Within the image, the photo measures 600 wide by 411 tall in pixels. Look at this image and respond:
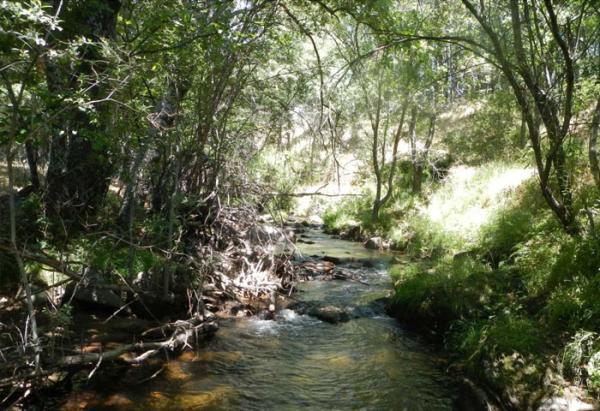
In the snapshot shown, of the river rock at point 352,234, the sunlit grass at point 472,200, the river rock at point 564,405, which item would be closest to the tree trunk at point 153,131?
the river rock at point 564,405

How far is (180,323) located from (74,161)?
372cm

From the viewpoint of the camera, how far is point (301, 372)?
5.89 meters

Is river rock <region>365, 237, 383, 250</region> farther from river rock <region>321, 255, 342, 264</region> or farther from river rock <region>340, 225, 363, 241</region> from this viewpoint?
river rock <region>321, 255, 342, 264</region>

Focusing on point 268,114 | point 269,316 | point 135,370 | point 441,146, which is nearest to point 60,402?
point 135,370

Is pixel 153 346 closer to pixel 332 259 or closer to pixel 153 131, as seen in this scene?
pixel 153 131

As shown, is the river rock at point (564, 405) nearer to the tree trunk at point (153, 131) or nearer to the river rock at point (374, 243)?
the tree trunk at point (153, 131)

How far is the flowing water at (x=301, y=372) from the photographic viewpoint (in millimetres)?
4996

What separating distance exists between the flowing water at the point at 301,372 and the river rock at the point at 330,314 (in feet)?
0.47

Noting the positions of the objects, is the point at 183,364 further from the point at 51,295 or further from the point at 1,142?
the point at 1,142

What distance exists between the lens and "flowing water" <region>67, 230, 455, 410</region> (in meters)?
5.00

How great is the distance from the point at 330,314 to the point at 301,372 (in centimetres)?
214

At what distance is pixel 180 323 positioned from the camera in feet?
19.2

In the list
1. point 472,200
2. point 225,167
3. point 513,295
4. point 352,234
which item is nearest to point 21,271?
point 225,167

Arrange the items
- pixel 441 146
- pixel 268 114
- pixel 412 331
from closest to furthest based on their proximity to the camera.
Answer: pixel 412 331 → pixel 268 114 → pixel 441 146
